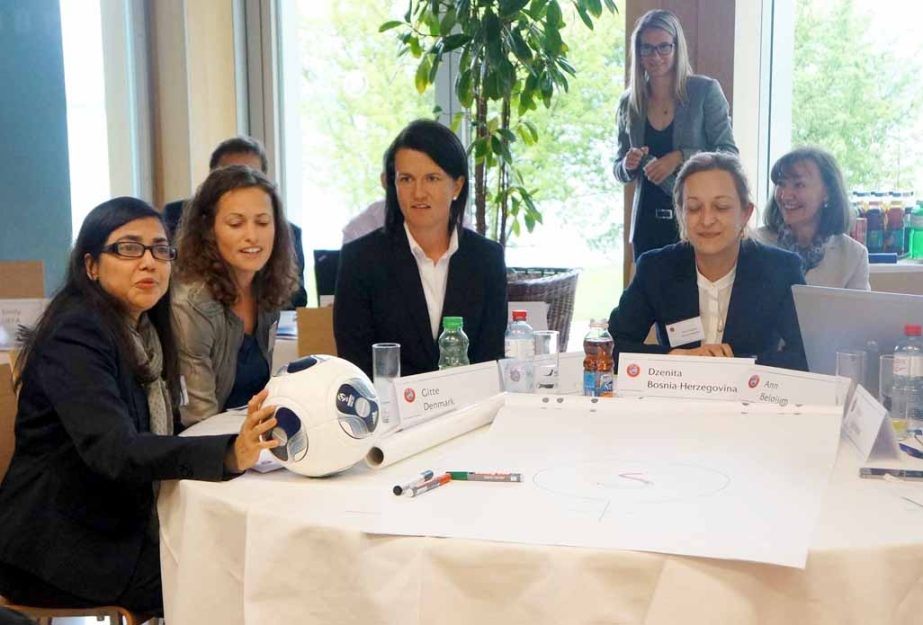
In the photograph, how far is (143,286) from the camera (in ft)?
6.79

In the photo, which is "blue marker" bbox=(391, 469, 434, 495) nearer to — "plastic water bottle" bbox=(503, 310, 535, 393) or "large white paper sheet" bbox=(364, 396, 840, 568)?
"large white paper sheet" bbox=(364, 396, 840, 568)

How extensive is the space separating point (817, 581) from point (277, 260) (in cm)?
181

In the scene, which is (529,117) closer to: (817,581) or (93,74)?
(93,74)

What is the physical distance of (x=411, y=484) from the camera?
154 cm

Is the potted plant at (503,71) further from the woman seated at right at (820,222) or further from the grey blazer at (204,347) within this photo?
the grey blazer at (204,347)

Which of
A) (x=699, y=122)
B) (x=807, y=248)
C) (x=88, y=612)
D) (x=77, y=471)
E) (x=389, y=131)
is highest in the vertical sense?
(x=389, y=131)

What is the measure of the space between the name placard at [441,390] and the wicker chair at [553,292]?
2238 millimetres

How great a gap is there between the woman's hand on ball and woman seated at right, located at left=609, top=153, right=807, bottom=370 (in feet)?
4.24

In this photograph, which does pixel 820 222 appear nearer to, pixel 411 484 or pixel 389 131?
pixel 411 484

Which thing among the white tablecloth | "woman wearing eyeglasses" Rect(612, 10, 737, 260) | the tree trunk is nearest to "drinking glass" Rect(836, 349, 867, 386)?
the white tablecloth

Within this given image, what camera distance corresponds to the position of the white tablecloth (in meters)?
1.29

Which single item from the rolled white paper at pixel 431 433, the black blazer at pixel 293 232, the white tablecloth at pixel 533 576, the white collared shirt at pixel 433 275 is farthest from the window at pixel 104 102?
the white tablecloth at pixel 533 576

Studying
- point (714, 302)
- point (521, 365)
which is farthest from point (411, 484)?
point (714, 302)

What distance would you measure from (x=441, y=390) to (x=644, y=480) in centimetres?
53
